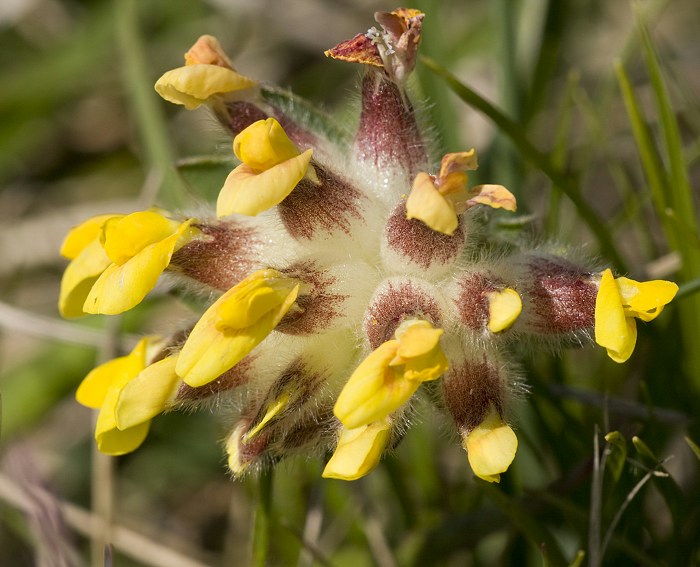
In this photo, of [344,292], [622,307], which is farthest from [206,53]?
[622,307]

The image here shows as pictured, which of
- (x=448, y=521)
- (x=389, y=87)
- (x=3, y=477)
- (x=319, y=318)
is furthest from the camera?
(x=3, y=477)

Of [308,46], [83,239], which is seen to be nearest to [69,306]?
[83,239]

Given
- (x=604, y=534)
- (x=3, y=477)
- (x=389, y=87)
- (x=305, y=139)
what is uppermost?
(x=389, y=87)

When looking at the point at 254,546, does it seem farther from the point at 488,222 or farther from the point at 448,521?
the point at 488,222

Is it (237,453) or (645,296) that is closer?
(645,296)

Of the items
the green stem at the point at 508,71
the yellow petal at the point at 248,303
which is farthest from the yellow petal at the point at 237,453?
the green stem at the point at 508,71

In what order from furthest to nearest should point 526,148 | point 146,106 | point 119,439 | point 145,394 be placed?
point 146,106
point 526,148
point 119,439
point 145,394

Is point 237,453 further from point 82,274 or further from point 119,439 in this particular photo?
point 82,274
